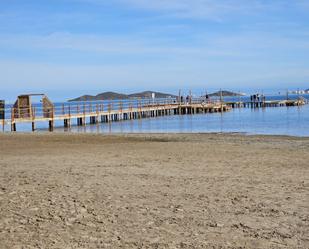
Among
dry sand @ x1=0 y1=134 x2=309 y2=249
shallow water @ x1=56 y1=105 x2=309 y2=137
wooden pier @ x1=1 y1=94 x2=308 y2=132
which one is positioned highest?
wooden pier @ x1=1 y1=94 x2=308 y2=132

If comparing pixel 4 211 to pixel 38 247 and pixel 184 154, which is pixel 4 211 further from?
pixel 184 154

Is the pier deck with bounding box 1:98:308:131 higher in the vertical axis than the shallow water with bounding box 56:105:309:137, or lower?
higher

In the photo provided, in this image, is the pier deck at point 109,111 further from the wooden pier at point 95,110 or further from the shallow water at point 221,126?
the shallow water at point 221,126

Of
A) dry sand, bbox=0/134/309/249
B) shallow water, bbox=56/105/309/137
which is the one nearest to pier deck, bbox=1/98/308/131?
shallow water, bbox=56/105/309/137

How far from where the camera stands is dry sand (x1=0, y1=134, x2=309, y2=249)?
18.2 ft

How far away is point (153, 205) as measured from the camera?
23.1ft

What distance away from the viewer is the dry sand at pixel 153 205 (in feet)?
18.2

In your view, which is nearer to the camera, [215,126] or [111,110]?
[215,126]

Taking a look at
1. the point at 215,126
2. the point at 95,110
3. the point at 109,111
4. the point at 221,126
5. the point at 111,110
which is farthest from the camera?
the point at 95,110

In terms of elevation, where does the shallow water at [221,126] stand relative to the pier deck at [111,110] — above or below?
below

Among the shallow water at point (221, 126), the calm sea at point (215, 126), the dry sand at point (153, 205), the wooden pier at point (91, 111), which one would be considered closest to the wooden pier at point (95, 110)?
the wooden pier at point (91, 111)

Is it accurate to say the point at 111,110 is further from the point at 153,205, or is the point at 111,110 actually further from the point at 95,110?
the point at 153,205

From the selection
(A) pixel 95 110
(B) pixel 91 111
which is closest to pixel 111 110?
(A) pixel 95 110

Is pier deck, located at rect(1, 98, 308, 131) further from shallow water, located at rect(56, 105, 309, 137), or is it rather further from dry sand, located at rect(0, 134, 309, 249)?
dry sand, located at rect(0, 134, 309, 249)
